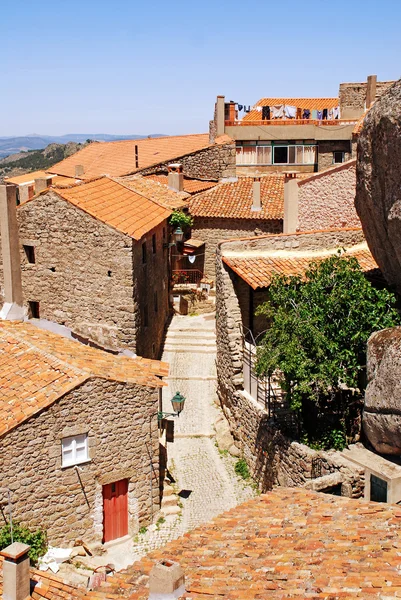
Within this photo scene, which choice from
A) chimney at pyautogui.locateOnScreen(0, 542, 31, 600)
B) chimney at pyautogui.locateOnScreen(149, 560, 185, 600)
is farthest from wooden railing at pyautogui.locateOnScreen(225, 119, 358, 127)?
chimney at pyautogui.locateOnScreen(149, 560, 185, 600)

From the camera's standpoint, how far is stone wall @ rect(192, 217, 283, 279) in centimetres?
3250

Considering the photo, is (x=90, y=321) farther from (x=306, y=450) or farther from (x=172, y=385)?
(x=306, y=450)

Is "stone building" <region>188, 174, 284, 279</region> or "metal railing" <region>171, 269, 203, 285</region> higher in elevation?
"stone building" <region>188, 174, 284, 279</region>

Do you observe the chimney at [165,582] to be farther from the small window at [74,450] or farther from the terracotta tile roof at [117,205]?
the terracotta tile roof at [117,205]

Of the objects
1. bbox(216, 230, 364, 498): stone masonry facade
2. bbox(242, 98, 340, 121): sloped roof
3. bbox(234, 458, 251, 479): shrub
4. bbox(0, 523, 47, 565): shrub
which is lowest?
bbox(234, 458, 251, 479): shrub

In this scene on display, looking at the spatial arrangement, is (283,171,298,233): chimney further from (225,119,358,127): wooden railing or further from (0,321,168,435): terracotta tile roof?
(225,119,358,127): wooden railing

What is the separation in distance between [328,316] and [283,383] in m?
1.97

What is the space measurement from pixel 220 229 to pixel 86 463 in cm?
1858

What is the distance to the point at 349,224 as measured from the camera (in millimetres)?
25984

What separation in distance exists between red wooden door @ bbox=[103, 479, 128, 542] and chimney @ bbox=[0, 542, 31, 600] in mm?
4966

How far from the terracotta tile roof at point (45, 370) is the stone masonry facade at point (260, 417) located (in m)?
2.98

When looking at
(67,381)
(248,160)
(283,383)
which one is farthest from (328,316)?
(248,160)

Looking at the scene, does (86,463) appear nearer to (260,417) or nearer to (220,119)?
(260,417)

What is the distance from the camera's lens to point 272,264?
2120 cm
